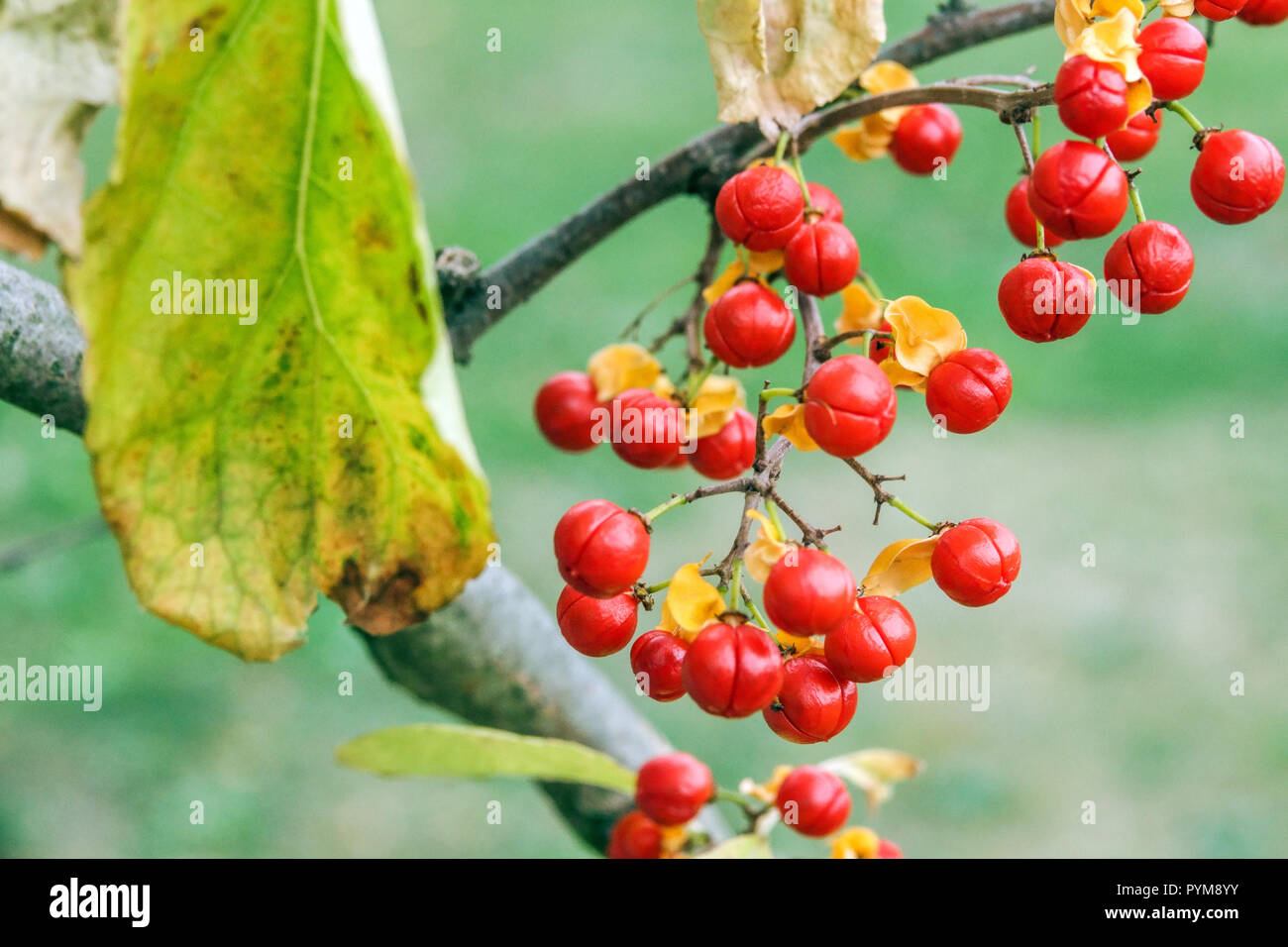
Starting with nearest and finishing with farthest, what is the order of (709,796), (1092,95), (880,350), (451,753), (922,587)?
(1092,95) < (880,350) < (451,753) < (709,796) < (922,587)

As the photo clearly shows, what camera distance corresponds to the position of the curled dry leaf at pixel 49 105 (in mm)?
463

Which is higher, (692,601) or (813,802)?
(692,601)

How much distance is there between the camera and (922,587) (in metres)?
3.29

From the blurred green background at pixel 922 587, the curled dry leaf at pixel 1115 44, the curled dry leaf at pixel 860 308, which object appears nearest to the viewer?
the curled dry leaf at pixel 1115 44

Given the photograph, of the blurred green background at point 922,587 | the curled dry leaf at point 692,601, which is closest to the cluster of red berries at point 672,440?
the curled dry leaf at point 692,601

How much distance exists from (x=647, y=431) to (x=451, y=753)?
256 millimetres

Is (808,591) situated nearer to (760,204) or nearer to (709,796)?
(760,204)

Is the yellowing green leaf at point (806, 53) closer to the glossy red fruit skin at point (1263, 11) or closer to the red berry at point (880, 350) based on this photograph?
the red berry at point (880, 350)

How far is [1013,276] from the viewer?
2.25ft

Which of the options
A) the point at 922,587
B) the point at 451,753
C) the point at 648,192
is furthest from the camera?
the point at 922,587

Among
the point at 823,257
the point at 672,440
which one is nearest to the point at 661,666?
the point at 672,440

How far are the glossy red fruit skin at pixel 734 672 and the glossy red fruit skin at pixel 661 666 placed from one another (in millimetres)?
49

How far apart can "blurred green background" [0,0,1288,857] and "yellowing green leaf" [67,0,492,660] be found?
2.13m

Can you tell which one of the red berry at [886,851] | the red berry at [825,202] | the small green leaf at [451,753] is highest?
the red berry at [825,202]
